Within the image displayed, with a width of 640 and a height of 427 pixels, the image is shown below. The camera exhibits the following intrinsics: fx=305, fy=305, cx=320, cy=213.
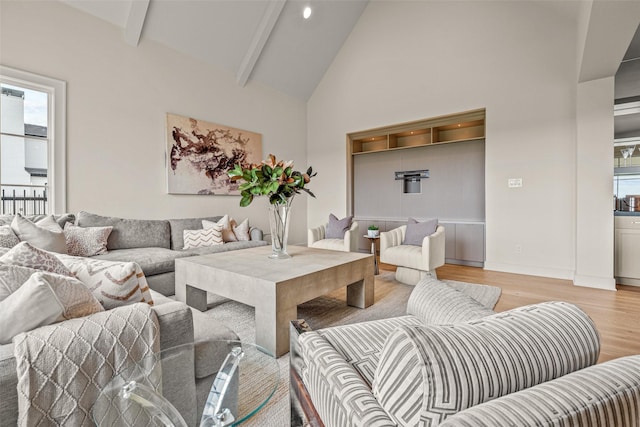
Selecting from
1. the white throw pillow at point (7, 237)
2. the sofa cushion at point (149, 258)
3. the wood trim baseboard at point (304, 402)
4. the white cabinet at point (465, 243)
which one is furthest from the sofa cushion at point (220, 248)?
the white cabinet at point (465, 243)

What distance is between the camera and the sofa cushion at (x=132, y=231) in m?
3.30

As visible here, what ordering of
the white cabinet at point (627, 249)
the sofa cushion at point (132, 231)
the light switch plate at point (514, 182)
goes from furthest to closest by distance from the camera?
the light switch plate at point (514, 182)
the white cabinet at point (627, 249)
the sofa cushion at point (132, 231)

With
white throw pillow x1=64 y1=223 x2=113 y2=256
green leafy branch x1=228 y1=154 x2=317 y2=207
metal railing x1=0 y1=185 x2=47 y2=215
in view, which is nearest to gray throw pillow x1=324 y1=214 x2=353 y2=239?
green leafy branch x1=228 y1=154 x2=317 y2=207

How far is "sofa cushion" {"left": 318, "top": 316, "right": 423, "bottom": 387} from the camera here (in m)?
0.96

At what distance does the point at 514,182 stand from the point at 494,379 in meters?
4.47

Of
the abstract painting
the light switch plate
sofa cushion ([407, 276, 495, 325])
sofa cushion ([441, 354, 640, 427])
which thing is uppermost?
the abstract painting

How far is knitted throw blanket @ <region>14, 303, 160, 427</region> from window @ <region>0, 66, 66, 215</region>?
3.16m

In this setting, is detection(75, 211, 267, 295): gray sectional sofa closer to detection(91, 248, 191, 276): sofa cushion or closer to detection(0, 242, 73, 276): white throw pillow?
detection(91, 248, 191, 276): sofa cushion

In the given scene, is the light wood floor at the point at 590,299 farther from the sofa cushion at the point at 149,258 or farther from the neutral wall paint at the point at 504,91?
the sofa cushion at the point at 149,258

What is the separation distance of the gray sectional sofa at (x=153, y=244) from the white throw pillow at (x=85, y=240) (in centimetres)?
9

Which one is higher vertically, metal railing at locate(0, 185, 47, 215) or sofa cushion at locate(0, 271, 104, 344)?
metal railing at locate(0, 185, 47, 215)

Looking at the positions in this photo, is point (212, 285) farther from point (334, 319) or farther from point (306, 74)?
point (306, 74)

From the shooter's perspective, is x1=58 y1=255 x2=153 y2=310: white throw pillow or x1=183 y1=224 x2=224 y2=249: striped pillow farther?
x1=183 y1=224 x2=224 y2=249: striped pillow

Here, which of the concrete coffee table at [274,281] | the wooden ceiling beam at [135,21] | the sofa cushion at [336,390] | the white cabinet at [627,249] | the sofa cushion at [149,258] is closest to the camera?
the sofa cushion at [336,390]
